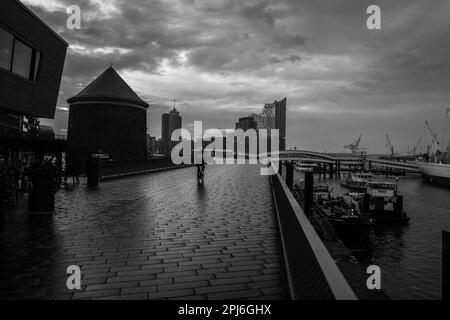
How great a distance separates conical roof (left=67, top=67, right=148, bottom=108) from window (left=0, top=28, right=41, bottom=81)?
20.7m

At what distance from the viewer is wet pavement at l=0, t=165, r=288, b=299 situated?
15.7ft

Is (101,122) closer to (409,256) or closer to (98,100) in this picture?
(98,100)

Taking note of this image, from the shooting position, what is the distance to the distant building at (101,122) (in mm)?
38375

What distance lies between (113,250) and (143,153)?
122 ft

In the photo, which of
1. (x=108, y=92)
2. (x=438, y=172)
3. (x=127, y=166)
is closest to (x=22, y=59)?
(x=127, y=166)

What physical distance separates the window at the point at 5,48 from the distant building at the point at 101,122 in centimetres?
2290

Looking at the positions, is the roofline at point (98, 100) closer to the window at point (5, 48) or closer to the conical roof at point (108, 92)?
the conical roof at point (108, 92)

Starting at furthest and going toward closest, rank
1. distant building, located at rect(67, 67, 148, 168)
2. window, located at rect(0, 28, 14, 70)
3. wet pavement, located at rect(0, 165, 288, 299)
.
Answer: distant building, located at rect(67, 67, 148, 168)
window, located at rect(0, 28, 14, 70)
wet pavement, located at rect(0, 165, 288, 299)

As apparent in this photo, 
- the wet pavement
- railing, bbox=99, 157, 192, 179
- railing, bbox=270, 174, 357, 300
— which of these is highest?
railing, bbox=99, 157, 192, 179

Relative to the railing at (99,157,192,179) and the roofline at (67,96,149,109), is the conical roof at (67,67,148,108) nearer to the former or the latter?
the roofline at (67,96,149,109)

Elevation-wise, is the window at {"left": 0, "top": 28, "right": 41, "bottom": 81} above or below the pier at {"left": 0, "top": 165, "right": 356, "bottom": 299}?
above

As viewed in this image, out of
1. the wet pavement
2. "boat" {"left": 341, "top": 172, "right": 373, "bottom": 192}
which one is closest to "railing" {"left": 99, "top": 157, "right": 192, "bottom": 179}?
the wet pavement

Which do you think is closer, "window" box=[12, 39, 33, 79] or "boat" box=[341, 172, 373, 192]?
"window" box=[12, 39, 33, 79]

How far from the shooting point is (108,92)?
39156 millimetres
